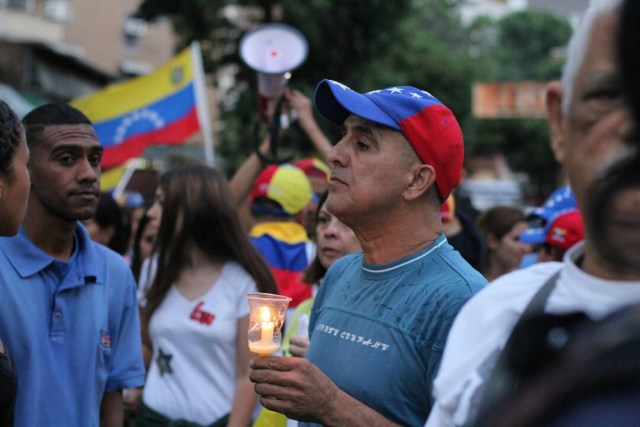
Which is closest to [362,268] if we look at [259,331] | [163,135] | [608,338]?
[259,331]

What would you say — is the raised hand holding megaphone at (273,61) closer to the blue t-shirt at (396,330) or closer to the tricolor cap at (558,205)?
the tricolor cap at (558,205)

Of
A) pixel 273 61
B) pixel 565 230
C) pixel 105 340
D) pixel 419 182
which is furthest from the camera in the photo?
pixel 273 61

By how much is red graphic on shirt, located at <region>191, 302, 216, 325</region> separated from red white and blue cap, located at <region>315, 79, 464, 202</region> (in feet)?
5.66

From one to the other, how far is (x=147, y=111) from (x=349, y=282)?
7.55 meters

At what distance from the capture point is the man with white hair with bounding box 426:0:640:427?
112cm

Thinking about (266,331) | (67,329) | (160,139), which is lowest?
(160,139)

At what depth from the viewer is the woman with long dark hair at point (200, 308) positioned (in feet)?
13.0

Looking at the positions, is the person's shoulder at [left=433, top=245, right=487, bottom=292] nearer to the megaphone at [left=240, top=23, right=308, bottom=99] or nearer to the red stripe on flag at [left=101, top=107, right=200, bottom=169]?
the megaphone at [left=240, top=23, right=308, bottom=99]

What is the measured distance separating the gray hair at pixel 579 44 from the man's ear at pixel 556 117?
0.12 ft

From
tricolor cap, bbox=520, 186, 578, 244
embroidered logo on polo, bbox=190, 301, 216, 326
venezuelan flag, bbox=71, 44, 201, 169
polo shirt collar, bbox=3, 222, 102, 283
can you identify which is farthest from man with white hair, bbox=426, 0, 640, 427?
venezuelan flag, bbox=71, 44, 201, 169

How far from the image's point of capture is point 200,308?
4.02m

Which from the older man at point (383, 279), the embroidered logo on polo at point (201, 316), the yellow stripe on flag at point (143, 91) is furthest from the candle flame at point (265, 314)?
the yellow stripe on flag at point (143, 91)

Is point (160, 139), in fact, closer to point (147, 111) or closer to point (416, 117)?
point (147, 111)

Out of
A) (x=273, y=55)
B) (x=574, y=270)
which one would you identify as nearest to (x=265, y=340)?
(x=574, y=270)
